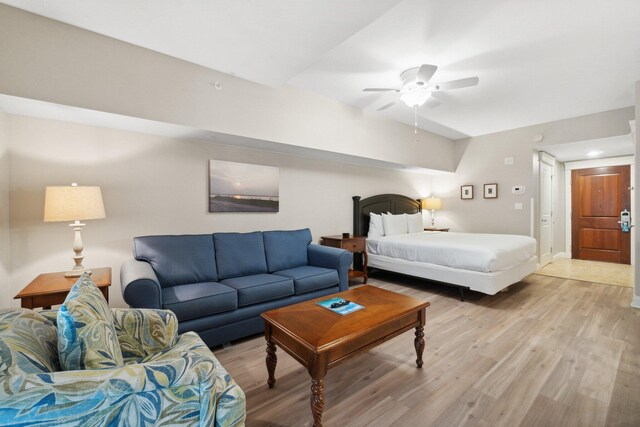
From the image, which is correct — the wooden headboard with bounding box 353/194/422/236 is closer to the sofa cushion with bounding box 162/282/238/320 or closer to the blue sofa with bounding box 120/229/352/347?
the blue sofa with bounding box 120/229/352/347

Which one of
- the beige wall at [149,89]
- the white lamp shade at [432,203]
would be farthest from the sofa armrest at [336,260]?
the white lamp shade at [432,203]

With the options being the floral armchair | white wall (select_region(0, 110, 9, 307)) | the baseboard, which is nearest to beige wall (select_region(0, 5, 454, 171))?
white wall (select_region(0, 110, 9, 307))

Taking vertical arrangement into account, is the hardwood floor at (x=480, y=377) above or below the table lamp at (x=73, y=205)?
below

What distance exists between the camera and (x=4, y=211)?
88.7 inches

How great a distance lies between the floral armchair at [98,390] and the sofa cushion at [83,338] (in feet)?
0.24

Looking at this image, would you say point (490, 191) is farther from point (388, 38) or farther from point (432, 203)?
point (388, 38)

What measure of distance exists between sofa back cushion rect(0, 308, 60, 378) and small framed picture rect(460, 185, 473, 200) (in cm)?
644

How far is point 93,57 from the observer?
2.26m

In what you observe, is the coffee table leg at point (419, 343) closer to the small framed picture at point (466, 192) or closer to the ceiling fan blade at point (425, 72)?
the ceiling fan blade at point (425, 72)

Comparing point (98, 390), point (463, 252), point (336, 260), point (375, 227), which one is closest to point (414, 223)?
point (375, 227)

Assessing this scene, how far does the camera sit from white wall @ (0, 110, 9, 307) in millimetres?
2203

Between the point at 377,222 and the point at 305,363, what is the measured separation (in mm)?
3528

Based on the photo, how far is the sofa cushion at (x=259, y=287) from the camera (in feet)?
8.25

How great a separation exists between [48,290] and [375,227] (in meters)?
4.05
